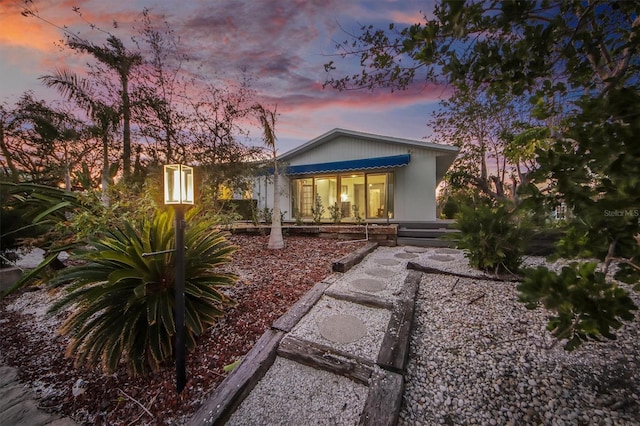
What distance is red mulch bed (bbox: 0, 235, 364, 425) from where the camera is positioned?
6.08ft

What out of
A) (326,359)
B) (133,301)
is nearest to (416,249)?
(326,359)

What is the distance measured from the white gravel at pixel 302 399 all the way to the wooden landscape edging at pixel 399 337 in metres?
0.28

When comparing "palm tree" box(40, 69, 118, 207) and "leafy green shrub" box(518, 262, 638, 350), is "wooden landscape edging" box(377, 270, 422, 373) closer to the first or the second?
"leafy green shrub" box(518, 262, 638, 350)

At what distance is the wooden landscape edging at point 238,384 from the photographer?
1.59m

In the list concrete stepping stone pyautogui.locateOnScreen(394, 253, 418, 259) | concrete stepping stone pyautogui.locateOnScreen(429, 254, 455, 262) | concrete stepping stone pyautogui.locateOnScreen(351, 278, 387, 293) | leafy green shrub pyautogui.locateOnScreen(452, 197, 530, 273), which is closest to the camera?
concrete stepping stone pyautogui.locateOnScreen(351, 278, 387, 293)

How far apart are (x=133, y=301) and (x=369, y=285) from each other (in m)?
2.77

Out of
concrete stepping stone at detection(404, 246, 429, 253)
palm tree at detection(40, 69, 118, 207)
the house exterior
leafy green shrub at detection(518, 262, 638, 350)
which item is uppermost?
palm tree at detection(40, 69, 118, 207)

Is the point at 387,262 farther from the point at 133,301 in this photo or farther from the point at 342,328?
the point at 133,301

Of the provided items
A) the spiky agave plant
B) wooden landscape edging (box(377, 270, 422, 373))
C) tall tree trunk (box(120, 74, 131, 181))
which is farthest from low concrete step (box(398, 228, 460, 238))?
tall tree trunk (box(120, 74, 131, 181))

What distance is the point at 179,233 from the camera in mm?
2002

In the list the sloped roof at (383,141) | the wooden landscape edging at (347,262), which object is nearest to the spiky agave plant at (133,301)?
the wooden landscape edging at (347,262)

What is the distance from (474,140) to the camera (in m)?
10.3

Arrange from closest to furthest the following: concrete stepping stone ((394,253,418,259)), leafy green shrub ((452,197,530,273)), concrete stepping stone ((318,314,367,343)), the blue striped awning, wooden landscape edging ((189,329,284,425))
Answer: wooden landscape edging ((189,329,284,425)), concrete stepping stone ((318,314,367,343)), leafy green shrub ((452,197,530,273)), concrete stepping stone ((394,253,418,259)), the blue striped awning

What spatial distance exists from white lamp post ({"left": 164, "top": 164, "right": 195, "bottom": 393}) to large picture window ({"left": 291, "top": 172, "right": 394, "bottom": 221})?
8.49 m
